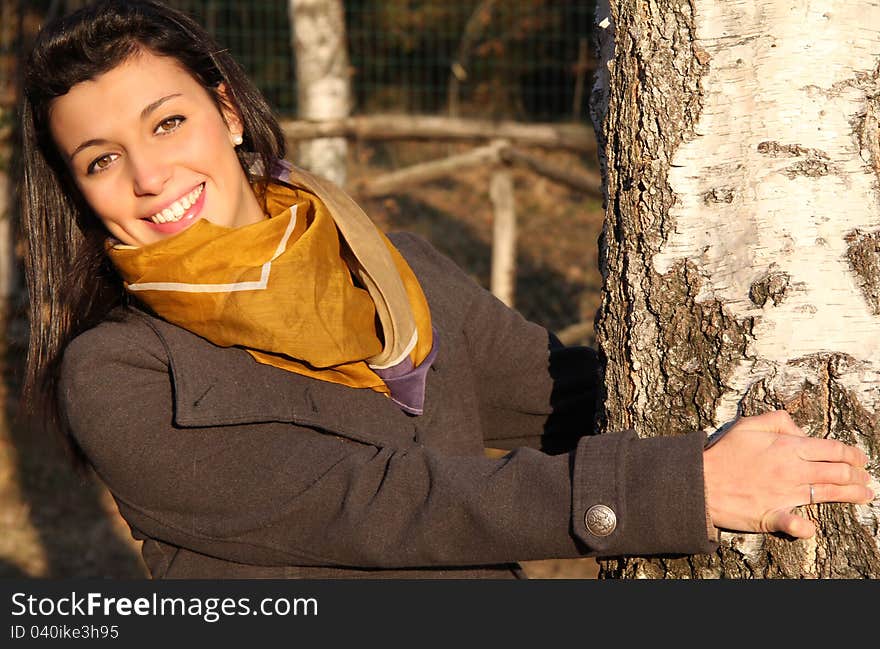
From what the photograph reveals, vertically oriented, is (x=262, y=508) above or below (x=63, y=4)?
below

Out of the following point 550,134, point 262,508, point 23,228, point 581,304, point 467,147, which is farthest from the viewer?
point 581,304

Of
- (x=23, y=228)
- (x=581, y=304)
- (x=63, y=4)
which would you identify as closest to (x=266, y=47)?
(x=63, y=4)

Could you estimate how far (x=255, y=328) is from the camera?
1976mm

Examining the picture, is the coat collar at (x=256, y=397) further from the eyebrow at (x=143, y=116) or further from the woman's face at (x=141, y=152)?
the eyebrow at (x=143, y=116)

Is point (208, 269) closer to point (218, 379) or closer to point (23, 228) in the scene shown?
point (218, 379)

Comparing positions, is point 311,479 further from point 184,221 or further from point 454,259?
point 454,259

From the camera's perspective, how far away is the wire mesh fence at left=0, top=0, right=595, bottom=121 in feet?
29.8

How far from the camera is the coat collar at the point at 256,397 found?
1.85 metres

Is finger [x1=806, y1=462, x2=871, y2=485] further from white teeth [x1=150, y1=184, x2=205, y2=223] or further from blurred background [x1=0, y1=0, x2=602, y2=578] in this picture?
blurred background [x1=0, y1=0, x2=602, y2=578]

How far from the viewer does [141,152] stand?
2078 millimetres

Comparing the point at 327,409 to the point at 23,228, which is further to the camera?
the point at 23,228

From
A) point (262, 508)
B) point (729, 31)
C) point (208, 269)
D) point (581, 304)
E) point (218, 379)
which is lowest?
point (581, 304)

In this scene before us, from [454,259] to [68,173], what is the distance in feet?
19.6

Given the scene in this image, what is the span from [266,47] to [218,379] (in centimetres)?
808
